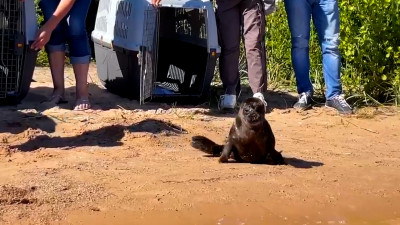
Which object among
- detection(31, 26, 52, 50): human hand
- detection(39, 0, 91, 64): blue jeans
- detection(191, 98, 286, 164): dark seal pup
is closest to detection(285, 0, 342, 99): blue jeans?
detection(39, 0, 91, 64): blue jeans

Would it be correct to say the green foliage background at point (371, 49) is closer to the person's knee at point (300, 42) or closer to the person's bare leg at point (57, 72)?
the person's knee at point (300, 42)

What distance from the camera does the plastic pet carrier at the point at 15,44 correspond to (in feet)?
21.2

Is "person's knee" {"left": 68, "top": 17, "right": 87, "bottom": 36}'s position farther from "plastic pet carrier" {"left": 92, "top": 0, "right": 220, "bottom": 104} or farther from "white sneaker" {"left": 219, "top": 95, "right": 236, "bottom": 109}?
"white sneaker" {"left": 219, "top": 95, "right": 236, "bottom": 109}

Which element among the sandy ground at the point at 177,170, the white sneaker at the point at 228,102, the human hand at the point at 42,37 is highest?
the human hand at the point at 42,37

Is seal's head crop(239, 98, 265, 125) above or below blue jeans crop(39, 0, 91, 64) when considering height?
below

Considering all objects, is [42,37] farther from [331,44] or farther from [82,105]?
[331,44]

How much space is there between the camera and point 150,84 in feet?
22.5

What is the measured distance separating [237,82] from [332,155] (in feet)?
5.60

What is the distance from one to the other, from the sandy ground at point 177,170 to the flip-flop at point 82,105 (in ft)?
0.31

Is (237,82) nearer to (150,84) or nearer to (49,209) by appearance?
(150,84)

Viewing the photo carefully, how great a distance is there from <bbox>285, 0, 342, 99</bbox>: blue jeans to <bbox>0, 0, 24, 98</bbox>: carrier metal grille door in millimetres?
2457

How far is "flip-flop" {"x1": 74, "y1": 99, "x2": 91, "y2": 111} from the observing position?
6.65 m

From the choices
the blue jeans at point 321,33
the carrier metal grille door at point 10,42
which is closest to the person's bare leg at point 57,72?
the carrier metal grille door at point 10,42

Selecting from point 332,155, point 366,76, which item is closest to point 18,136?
point 332,155
